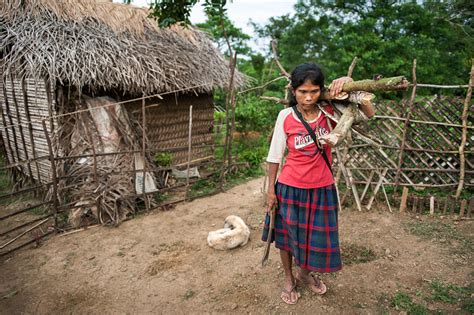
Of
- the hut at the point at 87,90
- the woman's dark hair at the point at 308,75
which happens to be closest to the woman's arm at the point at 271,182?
the woman's dark hair at the point at 308,75

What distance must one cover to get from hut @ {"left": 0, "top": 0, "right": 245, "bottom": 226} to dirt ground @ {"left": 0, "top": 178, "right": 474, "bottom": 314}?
0.85 meters

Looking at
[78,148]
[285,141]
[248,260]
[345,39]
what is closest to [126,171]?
[78,148]

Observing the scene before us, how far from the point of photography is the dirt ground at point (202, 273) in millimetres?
2648

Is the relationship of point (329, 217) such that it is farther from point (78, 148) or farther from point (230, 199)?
point (78, 148)

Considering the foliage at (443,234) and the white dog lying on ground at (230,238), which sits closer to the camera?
the foliage at (443,234)

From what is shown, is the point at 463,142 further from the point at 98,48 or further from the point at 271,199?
the point at 98,48

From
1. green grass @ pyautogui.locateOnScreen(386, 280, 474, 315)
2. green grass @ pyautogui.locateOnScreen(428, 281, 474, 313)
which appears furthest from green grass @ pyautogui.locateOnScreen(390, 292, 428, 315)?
green grass @ pyautogui.locateOnScreen(428, 281, 474, 313)

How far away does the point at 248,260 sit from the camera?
331cm

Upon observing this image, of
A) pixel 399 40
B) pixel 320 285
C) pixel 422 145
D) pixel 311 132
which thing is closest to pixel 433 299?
pixel 320 285

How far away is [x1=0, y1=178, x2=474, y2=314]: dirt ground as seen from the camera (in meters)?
2.65

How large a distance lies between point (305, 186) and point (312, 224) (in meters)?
0.30

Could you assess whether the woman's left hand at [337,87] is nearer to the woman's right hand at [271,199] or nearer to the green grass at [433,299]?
Result: the woman's right hand at [271,199]

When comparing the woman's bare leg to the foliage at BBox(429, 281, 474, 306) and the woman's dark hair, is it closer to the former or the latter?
the foliage at BBox(429, 281, 474, 306)

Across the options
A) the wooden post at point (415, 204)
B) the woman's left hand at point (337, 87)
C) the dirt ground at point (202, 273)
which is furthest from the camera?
the wooden post at point (415, 204)
